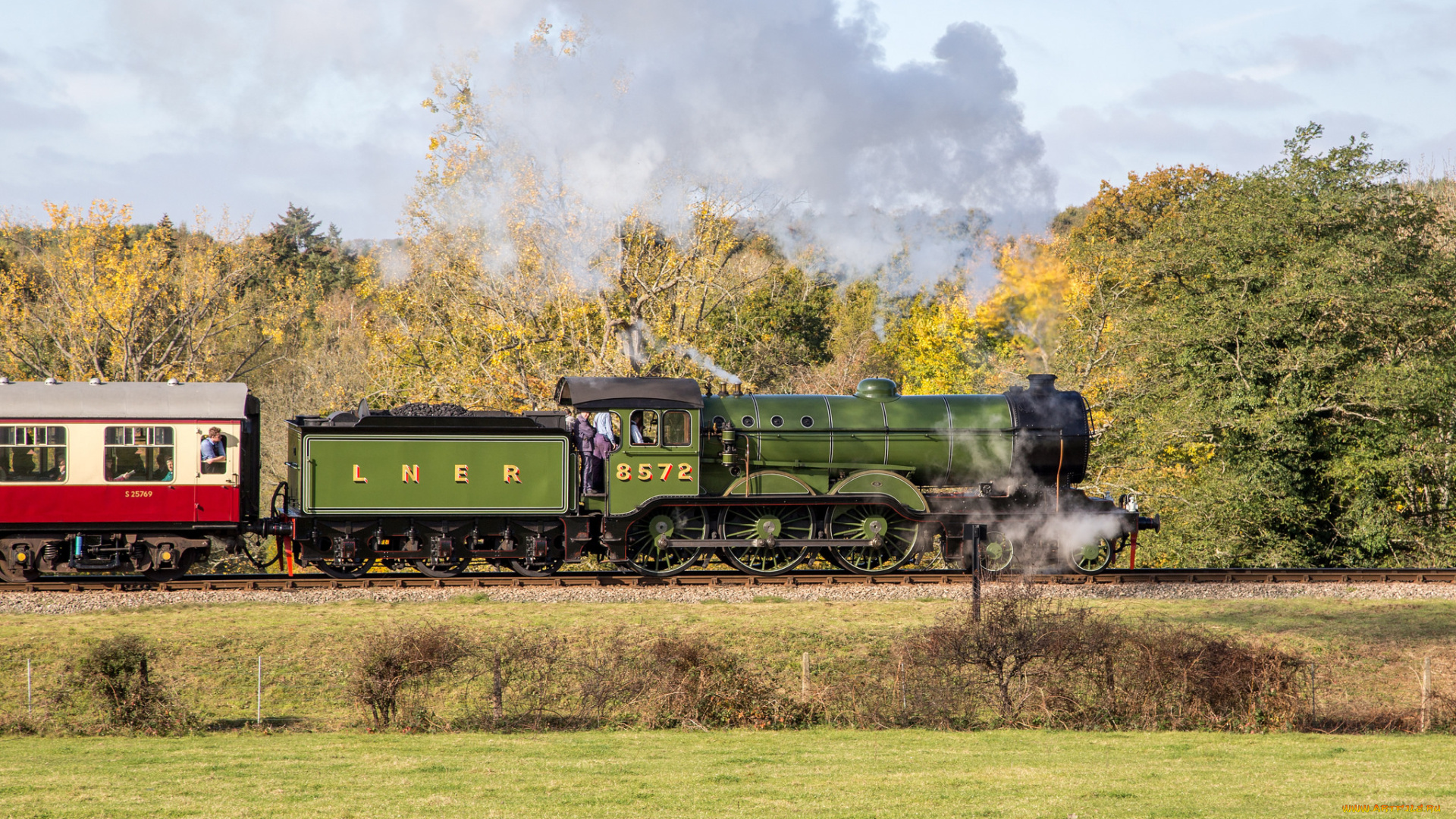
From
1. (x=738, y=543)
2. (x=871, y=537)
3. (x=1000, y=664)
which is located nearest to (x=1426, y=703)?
(x=1000, y=664)

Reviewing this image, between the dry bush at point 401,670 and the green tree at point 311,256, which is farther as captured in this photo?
the green tree at point 311,256

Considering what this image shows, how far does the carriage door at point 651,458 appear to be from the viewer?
1700 cm

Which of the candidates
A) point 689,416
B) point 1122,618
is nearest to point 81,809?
point 689,416

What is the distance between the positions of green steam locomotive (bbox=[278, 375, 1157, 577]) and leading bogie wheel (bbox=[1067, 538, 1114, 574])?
4 cm

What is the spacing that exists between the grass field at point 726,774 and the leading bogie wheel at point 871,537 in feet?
16.7

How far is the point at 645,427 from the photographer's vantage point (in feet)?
56.1

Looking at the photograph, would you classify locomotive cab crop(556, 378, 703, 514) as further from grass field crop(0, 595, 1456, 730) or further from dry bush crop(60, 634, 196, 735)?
dry bush crop(60, 634, 196, 735)

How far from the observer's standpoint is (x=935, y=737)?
1240 cm

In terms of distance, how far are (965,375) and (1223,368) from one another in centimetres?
785

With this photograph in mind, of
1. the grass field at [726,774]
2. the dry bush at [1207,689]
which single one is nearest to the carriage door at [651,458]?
the grass field at [726,774]

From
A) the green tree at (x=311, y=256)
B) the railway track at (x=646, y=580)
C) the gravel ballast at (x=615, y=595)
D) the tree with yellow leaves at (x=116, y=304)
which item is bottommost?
the gravel ballast at (x=615, y=595)

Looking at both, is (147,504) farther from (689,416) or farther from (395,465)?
(689,416)

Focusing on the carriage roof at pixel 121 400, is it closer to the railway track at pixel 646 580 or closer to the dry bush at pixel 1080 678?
the railway track at pixel 646 580

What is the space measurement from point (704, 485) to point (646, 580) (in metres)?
1.72
